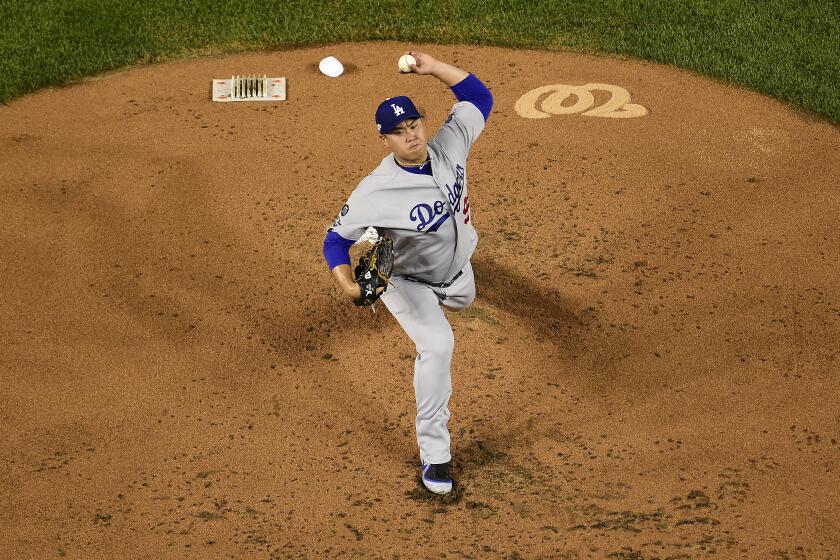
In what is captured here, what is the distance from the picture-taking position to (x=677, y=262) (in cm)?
827

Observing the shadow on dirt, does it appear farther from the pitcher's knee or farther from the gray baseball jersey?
the pitcher's knee

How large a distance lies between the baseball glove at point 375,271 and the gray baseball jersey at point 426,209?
134 mm

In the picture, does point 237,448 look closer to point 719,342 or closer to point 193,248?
point 193,248

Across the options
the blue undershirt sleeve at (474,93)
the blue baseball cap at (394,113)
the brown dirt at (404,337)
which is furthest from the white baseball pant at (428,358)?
the blue undershirt sleeve at (474,93)

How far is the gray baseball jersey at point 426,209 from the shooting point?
622 centimetres

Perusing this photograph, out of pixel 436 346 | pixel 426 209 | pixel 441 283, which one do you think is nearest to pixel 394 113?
pixel 426 209

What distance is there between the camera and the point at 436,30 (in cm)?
1137

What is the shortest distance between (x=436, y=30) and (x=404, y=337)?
183 inches

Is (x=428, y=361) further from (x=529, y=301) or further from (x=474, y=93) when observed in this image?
(x=529, y=301)

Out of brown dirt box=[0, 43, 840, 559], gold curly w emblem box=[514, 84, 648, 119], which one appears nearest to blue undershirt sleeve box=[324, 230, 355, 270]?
brown dirt box=[0, 43, 840, 559]

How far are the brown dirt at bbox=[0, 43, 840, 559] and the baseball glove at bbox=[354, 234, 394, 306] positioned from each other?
1.28 metres

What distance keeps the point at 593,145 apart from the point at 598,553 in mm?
4450

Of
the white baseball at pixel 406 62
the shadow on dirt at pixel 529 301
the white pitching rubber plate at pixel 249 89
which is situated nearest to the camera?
the white baseball at pixel 406 62

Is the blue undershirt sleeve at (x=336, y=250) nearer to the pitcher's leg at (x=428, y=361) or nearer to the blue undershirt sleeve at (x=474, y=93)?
the pitcher's leg at (x=428, y=361)
